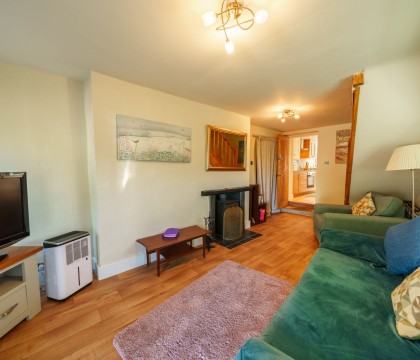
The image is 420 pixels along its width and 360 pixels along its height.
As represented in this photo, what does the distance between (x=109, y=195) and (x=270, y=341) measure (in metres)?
2.06

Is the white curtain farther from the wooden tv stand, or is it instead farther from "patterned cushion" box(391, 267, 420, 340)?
the wooden tv stand

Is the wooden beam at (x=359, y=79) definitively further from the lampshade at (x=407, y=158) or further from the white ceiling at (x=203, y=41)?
the lampshade at (x=407, y=158)

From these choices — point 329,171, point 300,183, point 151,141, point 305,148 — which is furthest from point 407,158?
point 305,148

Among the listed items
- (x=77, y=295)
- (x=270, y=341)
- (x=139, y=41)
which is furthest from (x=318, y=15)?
(x=77, y=295)

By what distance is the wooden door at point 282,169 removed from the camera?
5.16 meters

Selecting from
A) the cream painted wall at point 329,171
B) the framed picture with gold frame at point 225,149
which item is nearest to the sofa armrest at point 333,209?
the framed picture with gold frame at point 225,149

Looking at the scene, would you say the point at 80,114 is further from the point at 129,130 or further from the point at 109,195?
the point at 109,195

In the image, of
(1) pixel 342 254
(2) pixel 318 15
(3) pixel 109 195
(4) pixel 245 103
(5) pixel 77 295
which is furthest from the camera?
(4) pixel 245 103

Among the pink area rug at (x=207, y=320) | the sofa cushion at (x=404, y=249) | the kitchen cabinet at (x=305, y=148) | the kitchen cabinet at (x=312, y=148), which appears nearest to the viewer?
the sofa cushion at (x=404, y=249)

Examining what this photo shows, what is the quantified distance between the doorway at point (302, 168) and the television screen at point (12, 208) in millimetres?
6122

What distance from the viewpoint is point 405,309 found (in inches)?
35.4

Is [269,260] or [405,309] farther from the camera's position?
[269,260]

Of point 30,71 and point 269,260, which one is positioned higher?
point 30,71

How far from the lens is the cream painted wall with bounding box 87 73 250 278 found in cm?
212
